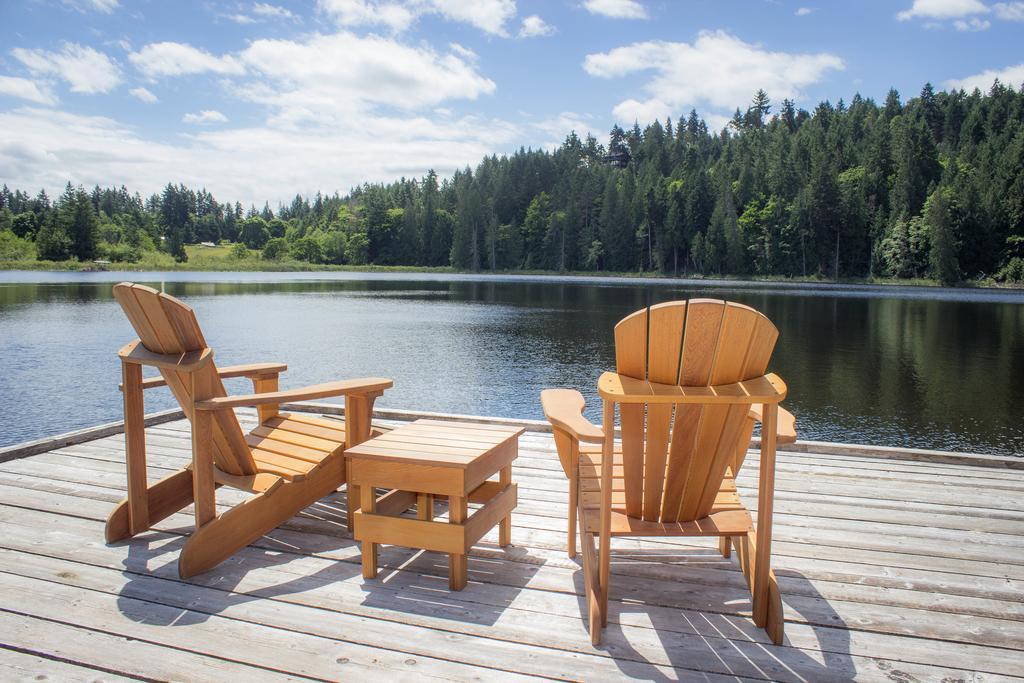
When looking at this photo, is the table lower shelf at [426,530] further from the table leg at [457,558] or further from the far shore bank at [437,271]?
the far shore bank at [437,271]

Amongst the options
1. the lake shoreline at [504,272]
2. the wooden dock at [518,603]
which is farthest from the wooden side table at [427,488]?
the lake shoreline at [504,272]

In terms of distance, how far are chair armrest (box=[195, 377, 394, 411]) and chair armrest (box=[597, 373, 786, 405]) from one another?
1297 mm

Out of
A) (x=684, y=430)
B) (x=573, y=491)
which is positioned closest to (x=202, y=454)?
(x=573, y=491)

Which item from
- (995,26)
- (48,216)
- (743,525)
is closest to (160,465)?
(743,525)

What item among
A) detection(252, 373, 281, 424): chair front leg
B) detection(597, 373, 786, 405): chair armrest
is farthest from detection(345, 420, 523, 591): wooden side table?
detection(252, 373, 281, 424): chair front leg

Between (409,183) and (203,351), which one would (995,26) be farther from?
(203,351)

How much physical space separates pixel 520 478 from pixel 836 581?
176cm

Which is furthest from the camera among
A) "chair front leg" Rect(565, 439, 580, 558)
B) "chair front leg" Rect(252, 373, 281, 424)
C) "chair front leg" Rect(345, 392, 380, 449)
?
"chair front leg" Rect(252, 373, 281, 424)

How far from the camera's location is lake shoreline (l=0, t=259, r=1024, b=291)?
186ft

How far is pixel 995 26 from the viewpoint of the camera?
78625 millimetres

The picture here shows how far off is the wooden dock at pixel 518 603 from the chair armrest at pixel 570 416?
2.11ft

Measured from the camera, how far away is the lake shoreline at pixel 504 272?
186ft

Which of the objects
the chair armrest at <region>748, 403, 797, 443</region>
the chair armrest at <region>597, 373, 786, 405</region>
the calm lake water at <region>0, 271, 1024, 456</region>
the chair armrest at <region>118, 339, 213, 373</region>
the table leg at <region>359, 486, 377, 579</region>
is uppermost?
the chair armrest at <region>118, 339, 213, 373</region>

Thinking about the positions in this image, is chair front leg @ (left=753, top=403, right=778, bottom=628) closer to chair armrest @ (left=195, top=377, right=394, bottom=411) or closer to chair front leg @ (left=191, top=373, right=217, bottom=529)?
chair armrest @ (left=195, top=377, right=394, bottom=411)
